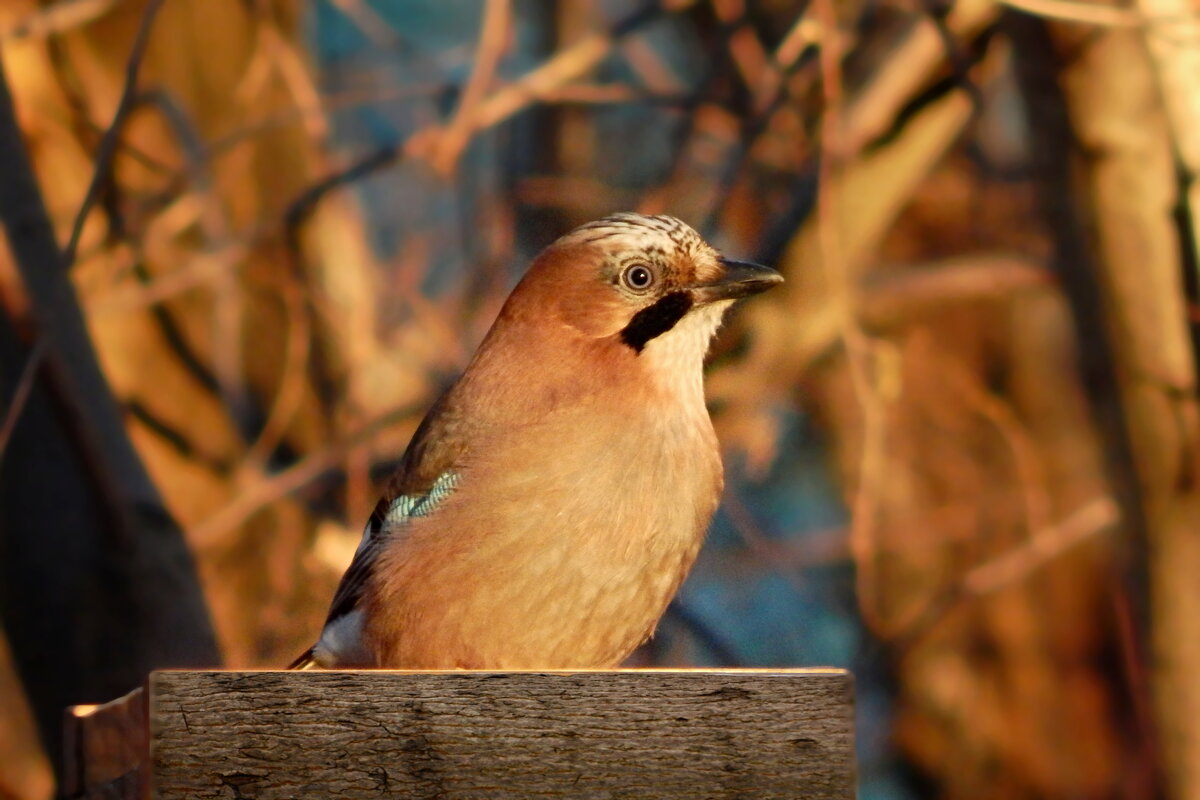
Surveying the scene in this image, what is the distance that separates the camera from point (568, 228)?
19.0 ft

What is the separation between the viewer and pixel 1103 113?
459 centimetres

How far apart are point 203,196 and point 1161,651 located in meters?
3.57

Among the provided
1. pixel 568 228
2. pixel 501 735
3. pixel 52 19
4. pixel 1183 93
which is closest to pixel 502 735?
pixel 501 735

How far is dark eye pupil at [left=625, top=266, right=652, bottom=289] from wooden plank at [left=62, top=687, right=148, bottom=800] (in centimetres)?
110

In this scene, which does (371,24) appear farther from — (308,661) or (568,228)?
(308,661)

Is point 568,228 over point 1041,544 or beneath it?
over

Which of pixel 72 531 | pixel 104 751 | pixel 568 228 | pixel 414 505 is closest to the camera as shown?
pixel 104 751

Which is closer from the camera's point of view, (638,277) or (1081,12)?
(638,277)

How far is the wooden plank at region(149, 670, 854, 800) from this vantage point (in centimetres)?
208

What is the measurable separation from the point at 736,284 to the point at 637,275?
0.58 feet

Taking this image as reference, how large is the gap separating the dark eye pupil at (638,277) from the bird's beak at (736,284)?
0.28ft

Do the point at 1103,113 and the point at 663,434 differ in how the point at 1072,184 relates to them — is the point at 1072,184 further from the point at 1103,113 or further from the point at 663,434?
the point at 663,434

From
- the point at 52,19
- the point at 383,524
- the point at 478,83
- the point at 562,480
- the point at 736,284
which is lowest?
the point at 383,524

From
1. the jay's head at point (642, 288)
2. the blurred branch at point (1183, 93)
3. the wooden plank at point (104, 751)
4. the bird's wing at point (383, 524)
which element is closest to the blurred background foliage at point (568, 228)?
the blurred branch at point (1183, 93)
